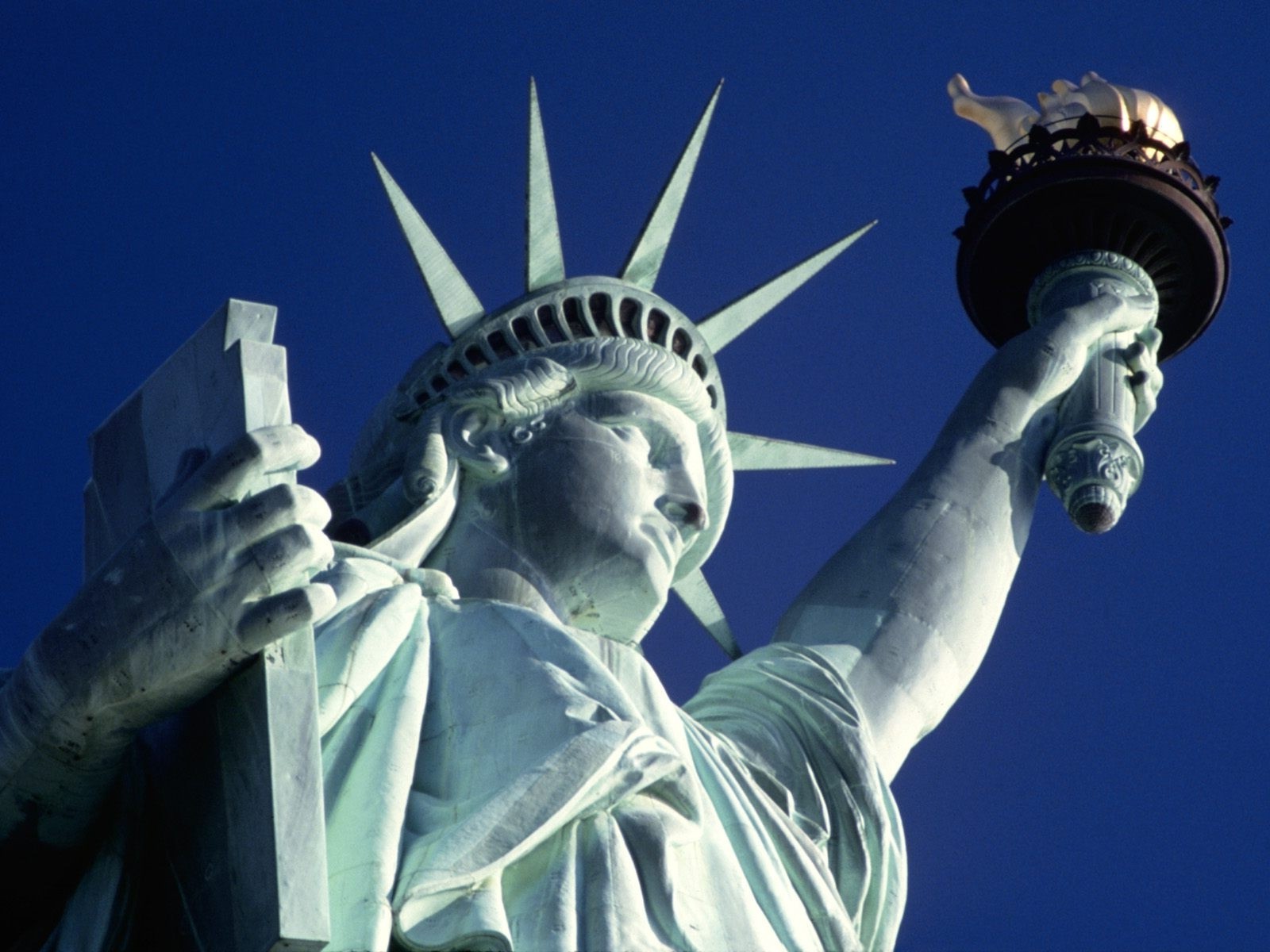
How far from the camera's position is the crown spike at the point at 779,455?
14641 mm

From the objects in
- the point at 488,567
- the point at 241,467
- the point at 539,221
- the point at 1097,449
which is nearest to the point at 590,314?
the point at 539,221

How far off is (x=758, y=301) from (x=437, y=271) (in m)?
1.43

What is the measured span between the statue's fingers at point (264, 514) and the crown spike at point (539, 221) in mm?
4452

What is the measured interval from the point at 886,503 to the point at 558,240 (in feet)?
5.71

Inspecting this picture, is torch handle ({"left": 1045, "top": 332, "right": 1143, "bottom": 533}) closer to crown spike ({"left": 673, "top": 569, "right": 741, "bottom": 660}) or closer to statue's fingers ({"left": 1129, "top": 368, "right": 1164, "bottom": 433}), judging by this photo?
statue's fingers ({"left": 1129, "top": 368, "right": 1164, "bottom": 433})

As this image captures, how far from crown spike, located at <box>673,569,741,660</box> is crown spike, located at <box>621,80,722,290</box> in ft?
4.07

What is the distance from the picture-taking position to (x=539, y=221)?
47.0 feet

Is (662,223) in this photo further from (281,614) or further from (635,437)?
(281,614)

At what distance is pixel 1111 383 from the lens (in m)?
15.0

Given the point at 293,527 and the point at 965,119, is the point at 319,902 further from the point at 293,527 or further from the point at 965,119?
the point at 965,119

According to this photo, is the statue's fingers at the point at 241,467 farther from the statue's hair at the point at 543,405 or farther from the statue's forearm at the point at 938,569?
the statue's forearm at the point at 938,569

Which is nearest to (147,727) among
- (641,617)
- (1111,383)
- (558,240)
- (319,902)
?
(319,902)

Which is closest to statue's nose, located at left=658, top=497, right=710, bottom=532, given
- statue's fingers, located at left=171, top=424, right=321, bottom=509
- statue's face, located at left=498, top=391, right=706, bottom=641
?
statue's face, located at left=498, top=391, right=706, bottom=641

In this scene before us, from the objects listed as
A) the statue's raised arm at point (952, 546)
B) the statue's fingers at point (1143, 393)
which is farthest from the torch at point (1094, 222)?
the statue's raised arm at point (952, 546)
